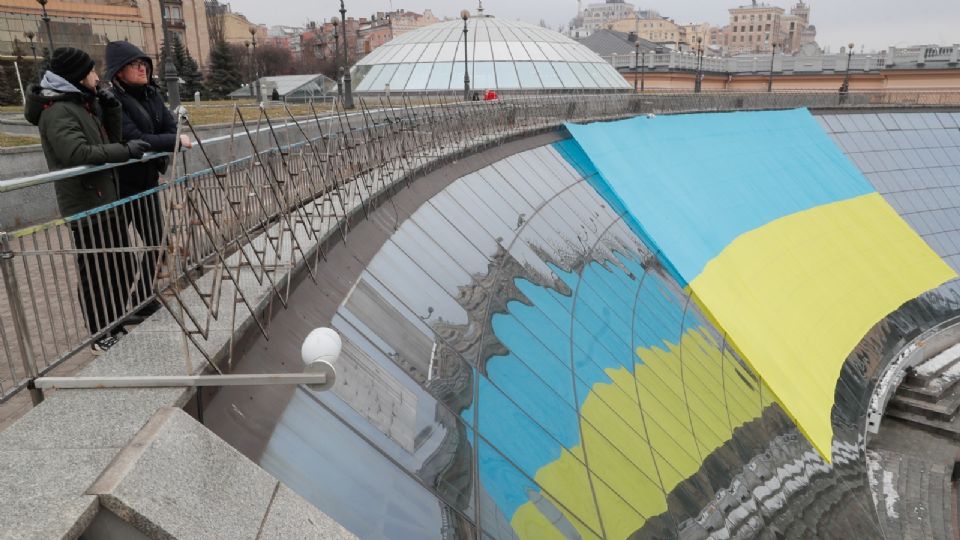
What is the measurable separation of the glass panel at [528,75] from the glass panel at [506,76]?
0.31 meters

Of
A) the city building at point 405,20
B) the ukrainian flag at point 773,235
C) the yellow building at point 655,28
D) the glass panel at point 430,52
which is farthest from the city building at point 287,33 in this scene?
the ukrainian flag at point 773,235

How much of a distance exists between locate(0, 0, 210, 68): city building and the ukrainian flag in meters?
37.6

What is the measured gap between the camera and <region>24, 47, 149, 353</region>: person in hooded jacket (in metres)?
4.65

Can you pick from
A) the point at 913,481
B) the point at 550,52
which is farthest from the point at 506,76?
the point at 913,481

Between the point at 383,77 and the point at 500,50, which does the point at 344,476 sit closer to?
the point at 383,77

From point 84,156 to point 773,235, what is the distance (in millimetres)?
21155

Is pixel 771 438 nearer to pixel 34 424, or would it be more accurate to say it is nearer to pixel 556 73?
pixel 34 424

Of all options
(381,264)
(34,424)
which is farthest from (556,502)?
(34,424)

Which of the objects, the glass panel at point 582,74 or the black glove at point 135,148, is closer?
the black glove at point 135,148

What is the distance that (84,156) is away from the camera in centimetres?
466

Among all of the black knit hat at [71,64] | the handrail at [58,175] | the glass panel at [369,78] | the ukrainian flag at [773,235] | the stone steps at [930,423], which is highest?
the black knit hat at [71,64]

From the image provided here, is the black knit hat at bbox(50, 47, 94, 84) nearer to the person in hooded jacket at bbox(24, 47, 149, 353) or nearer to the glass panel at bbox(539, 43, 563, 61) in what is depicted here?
the person in hooded jacket at bbox(24, 47, 149, 353)

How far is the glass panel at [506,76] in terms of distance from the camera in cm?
3866

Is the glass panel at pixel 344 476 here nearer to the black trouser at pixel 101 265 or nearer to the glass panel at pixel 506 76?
the black trouser at pixel 101 265
